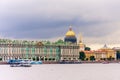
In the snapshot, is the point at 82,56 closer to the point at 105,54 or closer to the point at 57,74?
the point at 105,54

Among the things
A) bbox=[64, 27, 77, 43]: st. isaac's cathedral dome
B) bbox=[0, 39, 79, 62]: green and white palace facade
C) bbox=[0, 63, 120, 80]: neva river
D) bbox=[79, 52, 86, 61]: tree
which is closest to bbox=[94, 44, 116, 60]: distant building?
bbox=[79, 52, 86, 61]: tree

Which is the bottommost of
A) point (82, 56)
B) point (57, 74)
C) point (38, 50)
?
point (57, 74)

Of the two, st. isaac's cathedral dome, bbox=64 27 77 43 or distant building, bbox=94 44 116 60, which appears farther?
distant building, bbox=94 44 116 60

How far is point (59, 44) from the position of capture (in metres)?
111

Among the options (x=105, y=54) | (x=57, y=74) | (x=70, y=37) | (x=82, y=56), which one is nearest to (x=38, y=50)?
(x=70, y=37)

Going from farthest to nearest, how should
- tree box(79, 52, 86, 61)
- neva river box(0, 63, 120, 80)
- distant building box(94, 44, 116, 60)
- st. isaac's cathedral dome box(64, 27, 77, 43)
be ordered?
distant building box(94, 44, 116, 60) → st. isaac's cathedral dome box(64, 27, 77, 43) → tree box(79, 52, 86, 61) → neva river box(0, 63, 120, 80)

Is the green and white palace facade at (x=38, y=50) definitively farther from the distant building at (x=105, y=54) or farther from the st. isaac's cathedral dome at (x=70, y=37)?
the distant building at (x=105, y=54)

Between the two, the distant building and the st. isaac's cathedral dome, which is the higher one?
the st. isaac's cathedral dome

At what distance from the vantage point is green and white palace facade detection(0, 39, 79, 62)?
102375mm

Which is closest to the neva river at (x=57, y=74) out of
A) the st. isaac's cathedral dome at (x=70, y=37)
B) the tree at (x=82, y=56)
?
the tree at (x=82, y=56)

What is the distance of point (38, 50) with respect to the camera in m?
107

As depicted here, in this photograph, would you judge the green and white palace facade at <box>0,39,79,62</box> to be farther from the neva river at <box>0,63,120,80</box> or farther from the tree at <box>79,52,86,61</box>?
the neva river at <box>0,63,120,80</box>

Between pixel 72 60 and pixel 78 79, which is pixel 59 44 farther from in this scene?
pixel 78 79

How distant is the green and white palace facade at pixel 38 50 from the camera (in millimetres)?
102375
